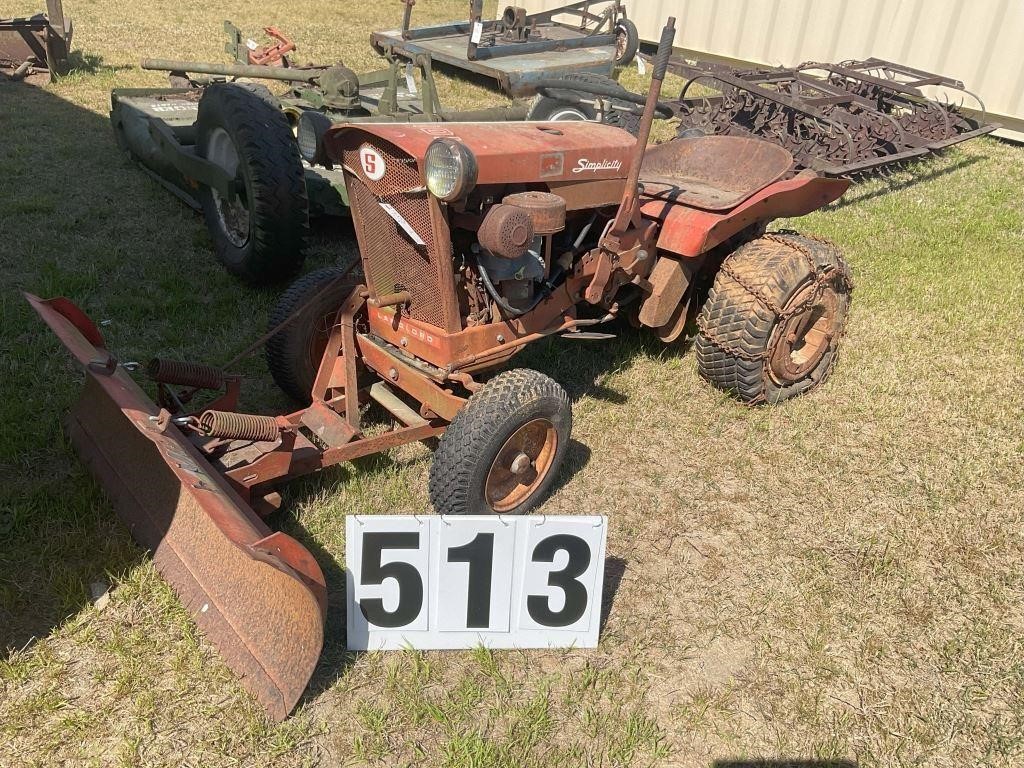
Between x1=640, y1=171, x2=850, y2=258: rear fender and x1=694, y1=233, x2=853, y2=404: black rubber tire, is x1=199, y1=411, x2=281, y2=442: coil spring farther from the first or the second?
x1=694, y1=233, x2=853, y2=404: black rubber tire

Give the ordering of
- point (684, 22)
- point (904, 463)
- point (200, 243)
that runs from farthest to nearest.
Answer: point (684, 22)
point (200, 243)
point (904, 463)

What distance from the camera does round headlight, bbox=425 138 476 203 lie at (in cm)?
251

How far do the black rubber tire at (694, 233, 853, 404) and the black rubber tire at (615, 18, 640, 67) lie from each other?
19.1 feet

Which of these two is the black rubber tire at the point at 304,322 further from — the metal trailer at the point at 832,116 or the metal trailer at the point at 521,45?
the metal trailer at the point at 521,45

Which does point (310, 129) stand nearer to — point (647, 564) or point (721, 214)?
point (721, 214)

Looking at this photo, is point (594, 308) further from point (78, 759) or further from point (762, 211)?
point (78, 759)

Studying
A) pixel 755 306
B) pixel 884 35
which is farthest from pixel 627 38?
pixel 755 306

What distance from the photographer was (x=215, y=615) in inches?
98.3

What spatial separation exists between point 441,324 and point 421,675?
1.19 meters

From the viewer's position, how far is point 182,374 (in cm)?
294

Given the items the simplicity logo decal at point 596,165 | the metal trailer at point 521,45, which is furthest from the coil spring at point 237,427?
the metal trailer at point 521,45

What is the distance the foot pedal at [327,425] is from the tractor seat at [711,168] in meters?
1.73

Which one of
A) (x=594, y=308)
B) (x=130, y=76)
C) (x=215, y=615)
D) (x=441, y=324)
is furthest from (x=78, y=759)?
(x=130, y=76)

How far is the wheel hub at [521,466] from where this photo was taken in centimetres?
299
